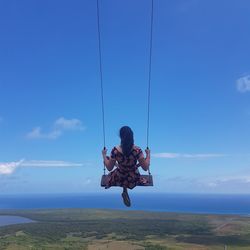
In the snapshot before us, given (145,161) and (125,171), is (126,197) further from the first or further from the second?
(145,161)

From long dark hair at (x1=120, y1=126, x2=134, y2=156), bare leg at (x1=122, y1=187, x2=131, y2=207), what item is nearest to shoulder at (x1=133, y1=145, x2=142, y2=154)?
long dark hair at (x1=120, y1=126, x2=134, y2=156)

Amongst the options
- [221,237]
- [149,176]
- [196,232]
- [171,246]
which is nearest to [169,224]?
[196,232]

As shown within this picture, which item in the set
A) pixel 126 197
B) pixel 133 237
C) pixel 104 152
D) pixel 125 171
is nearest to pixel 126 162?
pixel 125 171

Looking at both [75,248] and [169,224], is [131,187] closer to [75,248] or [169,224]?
[75,248]

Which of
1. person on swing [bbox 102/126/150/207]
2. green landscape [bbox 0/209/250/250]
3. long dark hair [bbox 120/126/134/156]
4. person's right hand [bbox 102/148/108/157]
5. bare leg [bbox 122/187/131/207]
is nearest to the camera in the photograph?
long dark hair [bbox 120/126/134/156]

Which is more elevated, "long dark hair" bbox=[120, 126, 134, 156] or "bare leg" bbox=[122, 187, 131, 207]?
"long dark hair" bbox=[120, 126, 134, 156]

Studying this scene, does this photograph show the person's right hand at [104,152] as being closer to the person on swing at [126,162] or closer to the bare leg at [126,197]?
the person on swing at [126,162]

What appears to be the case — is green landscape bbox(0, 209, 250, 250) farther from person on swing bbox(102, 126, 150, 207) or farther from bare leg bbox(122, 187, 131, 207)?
person on swing bbox(102, 126, 150, 207)
